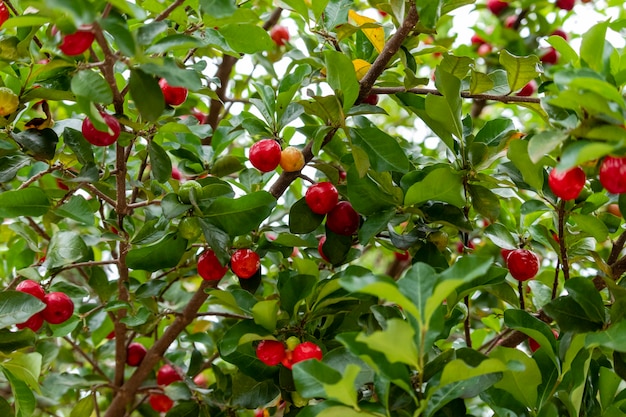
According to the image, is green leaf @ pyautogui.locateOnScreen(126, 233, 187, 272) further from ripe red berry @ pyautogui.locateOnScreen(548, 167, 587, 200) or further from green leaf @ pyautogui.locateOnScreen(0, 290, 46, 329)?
ripe red berry @ pyautogui.locateOnScreen(548, 167, 587, 200)

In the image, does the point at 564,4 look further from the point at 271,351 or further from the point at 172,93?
the point at 271,351

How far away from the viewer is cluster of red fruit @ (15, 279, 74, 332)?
141cm

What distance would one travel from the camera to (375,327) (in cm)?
122

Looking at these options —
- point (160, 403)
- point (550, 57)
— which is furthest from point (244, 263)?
point (550, 57)

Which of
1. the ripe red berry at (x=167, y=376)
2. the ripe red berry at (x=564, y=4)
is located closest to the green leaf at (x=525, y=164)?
the ripe red berry at (x=167, y=376)

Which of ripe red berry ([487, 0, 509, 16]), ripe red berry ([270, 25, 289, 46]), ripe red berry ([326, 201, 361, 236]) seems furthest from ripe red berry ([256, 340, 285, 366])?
ripe red berry ([487, 0, 509, 16])

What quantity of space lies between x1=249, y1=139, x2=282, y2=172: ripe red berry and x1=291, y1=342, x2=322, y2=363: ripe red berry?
404 mm

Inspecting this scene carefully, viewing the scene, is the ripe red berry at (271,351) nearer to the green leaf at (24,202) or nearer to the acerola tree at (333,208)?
the acerola tree at (333,208)

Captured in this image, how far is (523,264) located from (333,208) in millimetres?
432

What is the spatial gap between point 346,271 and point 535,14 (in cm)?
195

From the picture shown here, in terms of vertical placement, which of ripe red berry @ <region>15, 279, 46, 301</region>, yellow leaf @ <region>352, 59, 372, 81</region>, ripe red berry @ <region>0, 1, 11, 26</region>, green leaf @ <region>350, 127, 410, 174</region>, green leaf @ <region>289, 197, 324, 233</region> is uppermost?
ripe red berry @ <region>0, 1, 11, 26</region>

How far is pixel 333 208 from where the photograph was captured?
1.43 meters

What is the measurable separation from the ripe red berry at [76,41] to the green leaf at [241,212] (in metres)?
0.39

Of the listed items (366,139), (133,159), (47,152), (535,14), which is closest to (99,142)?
(47,152)
